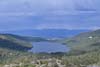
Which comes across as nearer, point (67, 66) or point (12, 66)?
point (12, 66)

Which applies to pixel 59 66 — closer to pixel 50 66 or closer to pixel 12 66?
pixel 50 66

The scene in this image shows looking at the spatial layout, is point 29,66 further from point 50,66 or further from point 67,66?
point 67,66

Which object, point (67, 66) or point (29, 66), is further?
point (67, 66)

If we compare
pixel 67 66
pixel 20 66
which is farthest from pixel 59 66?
pixel 20 66

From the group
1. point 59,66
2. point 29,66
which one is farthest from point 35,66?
point 59,66

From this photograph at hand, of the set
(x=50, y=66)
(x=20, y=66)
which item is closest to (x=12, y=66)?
(x=20, y=66)

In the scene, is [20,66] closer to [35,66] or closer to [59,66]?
[35,66]

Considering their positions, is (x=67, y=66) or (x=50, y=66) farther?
(x=67, y=66)
